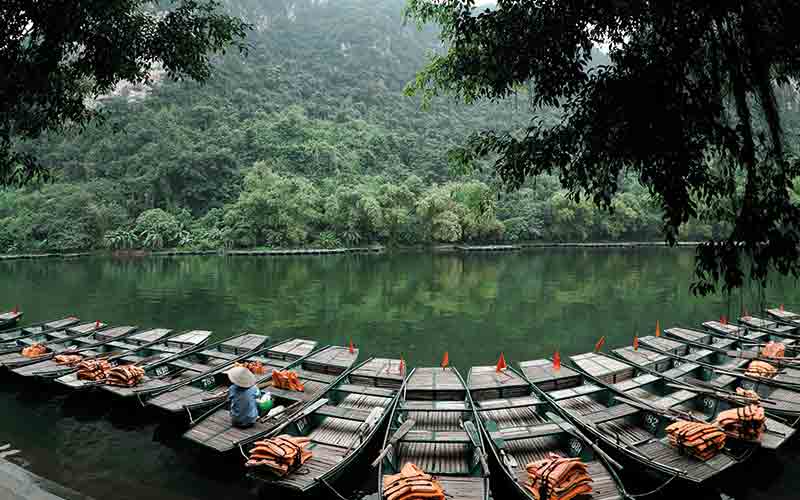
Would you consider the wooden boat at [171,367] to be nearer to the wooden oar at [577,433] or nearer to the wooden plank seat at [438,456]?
the wooden plank seat at [438,456]

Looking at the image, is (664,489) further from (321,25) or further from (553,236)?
(321,25)

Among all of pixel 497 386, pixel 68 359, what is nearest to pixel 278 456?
pixel 497 386

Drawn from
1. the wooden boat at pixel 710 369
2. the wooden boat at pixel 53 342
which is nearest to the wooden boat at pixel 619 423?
the wooden boat at pixel 710 369

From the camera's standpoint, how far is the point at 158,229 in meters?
52.9

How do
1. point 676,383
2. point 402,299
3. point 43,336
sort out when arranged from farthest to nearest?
point 402,299, point 43,336, point 676,383

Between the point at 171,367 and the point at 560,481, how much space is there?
972 cm

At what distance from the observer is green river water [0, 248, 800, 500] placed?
322 inches

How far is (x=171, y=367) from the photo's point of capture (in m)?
11.6

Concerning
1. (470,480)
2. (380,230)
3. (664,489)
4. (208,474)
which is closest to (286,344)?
(208,474)

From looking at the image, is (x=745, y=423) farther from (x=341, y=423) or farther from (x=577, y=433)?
(x=341, y=423)

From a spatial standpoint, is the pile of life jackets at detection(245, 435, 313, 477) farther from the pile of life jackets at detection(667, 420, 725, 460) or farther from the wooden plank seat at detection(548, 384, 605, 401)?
the pile of life jackets at detection(667, 420, 725, 460)

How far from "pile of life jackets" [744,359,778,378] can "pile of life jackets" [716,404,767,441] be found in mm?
3368

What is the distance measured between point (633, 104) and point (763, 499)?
7434 mm

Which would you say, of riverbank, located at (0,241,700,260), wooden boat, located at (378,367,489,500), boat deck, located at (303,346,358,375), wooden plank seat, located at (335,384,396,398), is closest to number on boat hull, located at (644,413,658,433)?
wooden boat, located at (378,367,489,500)
